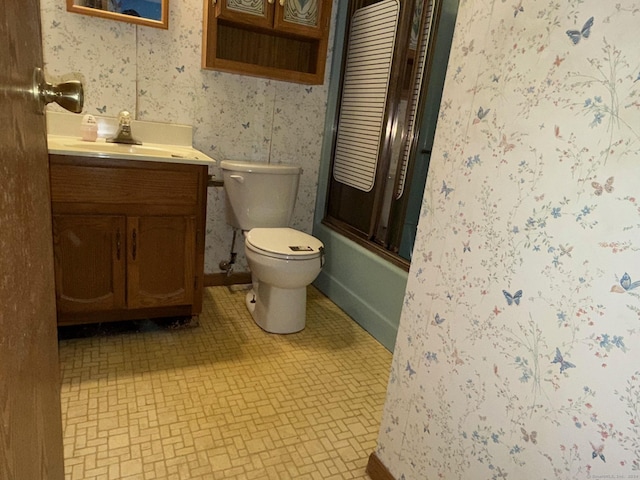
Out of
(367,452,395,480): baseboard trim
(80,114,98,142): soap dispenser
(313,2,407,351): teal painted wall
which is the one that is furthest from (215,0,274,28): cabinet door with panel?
(367,452,395,480): baseboard trim

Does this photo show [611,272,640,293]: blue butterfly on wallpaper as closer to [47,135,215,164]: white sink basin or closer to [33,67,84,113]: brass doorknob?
[33,67,84,113]: brass doorknob

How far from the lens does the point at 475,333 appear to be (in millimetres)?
917

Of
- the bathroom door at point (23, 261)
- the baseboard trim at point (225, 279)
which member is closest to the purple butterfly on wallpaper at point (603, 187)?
the bathroom door at point (23, 261)

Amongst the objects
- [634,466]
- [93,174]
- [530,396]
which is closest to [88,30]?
[93,174]

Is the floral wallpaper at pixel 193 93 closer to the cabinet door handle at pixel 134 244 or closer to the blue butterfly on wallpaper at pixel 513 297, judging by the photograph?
the cabinet door handle at pixel 134 244

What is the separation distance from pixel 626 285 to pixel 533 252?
0.54ft

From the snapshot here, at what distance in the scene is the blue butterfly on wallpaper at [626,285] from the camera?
637mm

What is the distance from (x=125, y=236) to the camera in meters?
1.77

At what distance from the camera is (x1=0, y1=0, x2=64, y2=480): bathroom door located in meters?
0.47

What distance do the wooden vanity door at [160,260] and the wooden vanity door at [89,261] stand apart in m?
0.05

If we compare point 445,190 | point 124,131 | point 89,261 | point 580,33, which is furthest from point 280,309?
point 580,33

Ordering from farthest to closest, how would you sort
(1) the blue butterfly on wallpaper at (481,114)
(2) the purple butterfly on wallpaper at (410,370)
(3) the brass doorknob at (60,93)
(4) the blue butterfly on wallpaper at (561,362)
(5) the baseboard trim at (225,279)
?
(5) the baseboard trim at (225,279) → (2) the purple butterfly on wallpaper at (410,370) → (1) the blue butterfly on wallpaper at (481,114) → (4) the blue butterfly on wallpaper at (561,362) → (3) the brass doorknob at (60,93)

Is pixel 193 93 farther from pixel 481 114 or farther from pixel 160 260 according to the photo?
pixel 481 114

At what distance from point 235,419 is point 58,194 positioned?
1083 millimetres
